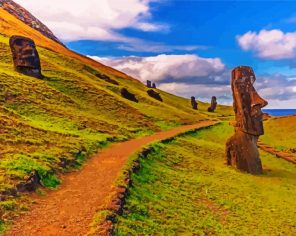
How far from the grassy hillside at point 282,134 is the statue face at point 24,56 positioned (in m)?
30.4

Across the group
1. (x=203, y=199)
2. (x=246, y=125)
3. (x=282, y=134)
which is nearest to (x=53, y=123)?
(x=246, y=125)

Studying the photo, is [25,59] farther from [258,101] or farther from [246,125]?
[258,101]

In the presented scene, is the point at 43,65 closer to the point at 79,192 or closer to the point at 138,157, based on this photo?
the point at 138,157

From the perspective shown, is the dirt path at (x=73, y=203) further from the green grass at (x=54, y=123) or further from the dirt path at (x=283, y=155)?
the dirt path at (x=283, y=155)

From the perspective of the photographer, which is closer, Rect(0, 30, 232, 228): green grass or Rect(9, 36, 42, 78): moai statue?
Rect(0, 30, 232, 228): green grass

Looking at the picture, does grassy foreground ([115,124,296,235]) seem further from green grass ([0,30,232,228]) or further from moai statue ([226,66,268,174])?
green grass ([0,30,232,228])

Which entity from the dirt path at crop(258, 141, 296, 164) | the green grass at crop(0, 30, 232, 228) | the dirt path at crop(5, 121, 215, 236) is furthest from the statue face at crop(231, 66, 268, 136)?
the dirt path at crop(5, 121, 215, 236)

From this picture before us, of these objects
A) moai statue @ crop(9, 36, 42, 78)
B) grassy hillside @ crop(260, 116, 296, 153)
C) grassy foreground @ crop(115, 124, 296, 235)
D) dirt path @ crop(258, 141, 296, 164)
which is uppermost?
moai statue @ crop(9, 36, 42, 78)

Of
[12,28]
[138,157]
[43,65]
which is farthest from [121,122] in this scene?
[12,28]

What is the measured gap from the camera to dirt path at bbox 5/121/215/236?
46.0 ft

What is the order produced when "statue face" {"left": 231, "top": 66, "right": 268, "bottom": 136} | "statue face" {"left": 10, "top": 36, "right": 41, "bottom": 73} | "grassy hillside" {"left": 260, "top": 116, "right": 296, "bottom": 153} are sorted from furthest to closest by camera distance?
"statue face" {"left": 10, "top": 36, "right": 41, "bottom": 73}, "grassy hillside" {"left": 260, "top": 116, "right": 296, "bottom": 153}, "statue face" {"left": 231, "top": 66, "right": 268, "bottom": 136}

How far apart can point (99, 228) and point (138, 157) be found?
40.9 ft

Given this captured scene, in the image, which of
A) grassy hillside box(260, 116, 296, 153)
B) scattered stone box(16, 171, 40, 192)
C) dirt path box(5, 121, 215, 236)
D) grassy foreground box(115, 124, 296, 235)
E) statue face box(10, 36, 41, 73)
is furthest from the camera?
statue face box(10, 36, 41, 73)

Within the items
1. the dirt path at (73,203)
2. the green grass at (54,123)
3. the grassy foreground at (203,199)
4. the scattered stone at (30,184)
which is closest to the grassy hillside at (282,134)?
the green grass at (54,123)
